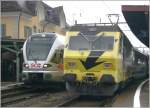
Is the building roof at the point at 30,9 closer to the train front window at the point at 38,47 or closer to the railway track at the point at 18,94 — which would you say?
the railway track at the point at 18,94

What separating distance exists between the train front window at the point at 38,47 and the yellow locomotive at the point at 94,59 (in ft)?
13.3

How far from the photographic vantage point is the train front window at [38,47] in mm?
24297

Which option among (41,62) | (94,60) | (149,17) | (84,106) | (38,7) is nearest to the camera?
(84,106)

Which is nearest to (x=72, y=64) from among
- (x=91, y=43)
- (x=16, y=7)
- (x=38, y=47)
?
(x=91, y=43)

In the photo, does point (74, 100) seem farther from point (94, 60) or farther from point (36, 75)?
point (36, 75)

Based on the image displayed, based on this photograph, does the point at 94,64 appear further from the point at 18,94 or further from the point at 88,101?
the point at 18,94

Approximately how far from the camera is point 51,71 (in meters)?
24.1

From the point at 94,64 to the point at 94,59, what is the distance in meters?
0.18

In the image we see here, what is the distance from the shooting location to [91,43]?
65.5 ft

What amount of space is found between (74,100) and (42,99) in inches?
65.9

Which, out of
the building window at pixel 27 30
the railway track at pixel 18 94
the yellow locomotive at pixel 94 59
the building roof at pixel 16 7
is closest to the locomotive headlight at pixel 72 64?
the yellow locomotive at pixel 94 59

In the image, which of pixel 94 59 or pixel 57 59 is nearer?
pixel 94 59

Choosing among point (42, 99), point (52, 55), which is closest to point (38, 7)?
point (52, 55)

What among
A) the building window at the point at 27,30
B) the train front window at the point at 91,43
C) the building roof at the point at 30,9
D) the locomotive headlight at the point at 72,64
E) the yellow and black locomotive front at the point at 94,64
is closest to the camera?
the yellow and black locomotive front at the point at 94,64
